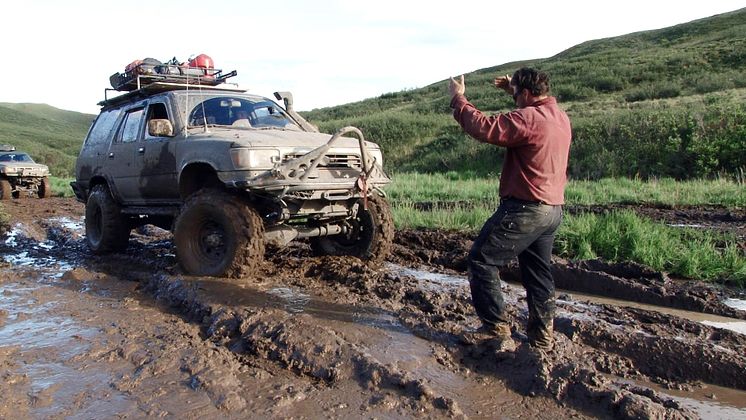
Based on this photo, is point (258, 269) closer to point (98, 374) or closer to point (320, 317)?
point (320, 317)

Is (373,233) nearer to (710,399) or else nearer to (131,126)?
(131,126)

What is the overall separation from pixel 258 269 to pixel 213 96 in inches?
93.0

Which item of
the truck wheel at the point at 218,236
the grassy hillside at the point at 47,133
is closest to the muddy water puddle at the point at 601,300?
the truck wheel at the point at 218,236

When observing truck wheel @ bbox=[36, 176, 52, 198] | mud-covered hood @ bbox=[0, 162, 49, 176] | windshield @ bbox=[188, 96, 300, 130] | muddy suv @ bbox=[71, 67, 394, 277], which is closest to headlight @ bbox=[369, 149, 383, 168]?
muddy suv @ bbox=[71, 67, 394, 277]

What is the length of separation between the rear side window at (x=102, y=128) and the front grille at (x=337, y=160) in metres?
3.56

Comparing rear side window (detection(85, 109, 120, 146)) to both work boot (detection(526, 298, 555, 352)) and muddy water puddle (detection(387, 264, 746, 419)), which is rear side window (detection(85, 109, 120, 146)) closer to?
muddy water puddle (detection(387, 264, 746, 419))

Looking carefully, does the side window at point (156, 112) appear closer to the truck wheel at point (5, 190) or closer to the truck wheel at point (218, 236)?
the truck wheel at point (218, 236)

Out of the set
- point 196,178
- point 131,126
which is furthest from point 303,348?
point 131,126

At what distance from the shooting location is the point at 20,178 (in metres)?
19.4

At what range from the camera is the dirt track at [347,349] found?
3410mm

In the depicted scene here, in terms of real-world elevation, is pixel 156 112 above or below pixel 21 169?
above

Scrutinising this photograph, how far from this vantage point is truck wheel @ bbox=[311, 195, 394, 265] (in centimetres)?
668

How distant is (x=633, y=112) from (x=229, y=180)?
860 inches

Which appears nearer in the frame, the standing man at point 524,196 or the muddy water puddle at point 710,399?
the muddy water puddle at point 710,399
